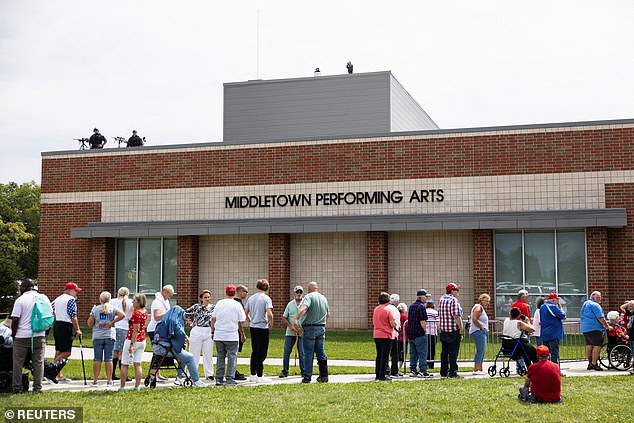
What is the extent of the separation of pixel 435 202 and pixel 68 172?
46.5 feet

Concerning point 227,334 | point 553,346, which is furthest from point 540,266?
point 227,334

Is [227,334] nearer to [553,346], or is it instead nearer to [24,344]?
[24,344]

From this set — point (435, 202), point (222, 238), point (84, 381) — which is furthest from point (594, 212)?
point (84, 381)

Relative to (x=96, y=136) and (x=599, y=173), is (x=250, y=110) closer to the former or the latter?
(x=96, y=136)

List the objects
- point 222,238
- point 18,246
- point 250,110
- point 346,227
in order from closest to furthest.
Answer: point 346,227 < point 222,238 < point 250,110 < point 18,246

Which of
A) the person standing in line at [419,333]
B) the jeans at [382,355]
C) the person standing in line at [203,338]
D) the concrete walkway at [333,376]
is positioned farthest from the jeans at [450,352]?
the person standing in line at [203,338]

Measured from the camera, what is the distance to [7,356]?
12.7 meters

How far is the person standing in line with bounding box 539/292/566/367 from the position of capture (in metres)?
15.0

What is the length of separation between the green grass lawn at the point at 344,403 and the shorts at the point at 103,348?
1329 mm

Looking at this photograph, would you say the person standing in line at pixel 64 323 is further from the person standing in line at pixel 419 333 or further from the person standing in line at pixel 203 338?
the person standing in line at pixel 419 333

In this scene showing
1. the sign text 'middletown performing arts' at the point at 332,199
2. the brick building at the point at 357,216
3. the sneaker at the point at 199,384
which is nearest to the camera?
the sneaker at the point at 199,384

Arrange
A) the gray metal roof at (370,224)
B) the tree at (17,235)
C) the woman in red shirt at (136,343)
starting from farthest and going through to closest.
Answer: the tree at (17,235), the gray metal roof at (370,224), the woman in red shirt at (136,343)

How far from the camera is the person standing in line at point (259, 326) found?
1434 cm

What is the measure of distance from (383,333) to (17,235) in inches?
1891
